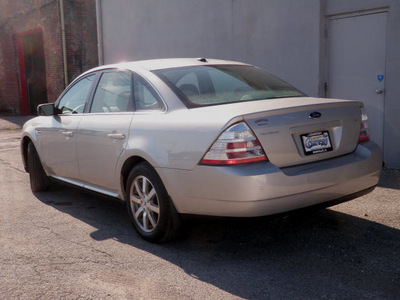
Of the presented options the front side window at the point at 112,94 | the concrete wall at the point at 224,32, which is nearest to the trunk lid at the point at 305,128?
the front side window at the point at 112,94

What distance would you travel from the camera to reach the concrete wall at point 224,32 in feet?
27.0

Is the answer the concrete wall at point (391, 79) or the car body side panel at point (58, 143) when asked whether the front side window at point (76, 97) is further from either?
the concrete wall at point (391, 79)

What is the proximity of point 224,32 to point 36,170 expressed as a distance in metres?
5.11

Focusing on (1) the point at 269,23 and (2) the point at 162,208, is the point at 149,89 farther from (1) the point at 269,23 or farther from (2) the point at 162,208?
(1) the point at 269,23

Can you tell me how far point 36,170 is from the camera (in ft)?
20.6

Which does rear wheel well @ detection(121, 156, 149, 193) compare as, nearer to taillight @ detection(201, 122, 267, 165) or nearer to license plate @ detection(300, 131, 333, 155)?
taillight @ detection(201, 122, 267, 165)

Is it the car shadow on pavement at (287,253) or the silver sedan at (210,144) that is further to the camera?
the silver sedan at (210,144)

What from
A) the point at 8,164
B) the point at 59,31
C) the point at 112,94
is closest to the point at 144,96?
the point at 112,94

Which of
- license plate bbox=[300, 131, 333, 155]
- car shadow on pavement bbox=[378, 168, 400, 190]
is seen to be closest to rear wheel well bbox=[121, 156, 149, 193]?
license plate bbox=[300, 131, 333, 155]

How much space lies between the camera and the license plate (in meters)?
3.67

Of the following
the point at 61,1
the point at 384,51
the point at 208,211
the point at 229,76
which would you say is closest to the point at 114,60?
the point at 61,1

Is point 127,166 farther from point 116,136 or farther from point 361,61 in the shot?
point 361,61

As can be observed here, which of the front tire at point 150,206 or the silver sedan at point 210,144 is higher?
the silver sedan at point 210,144

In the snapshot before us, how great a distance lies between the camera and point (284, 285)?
332 centimetres
